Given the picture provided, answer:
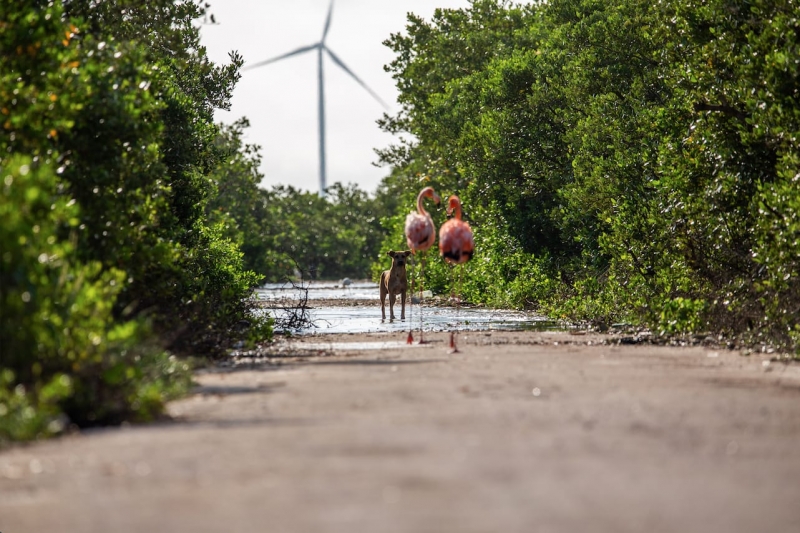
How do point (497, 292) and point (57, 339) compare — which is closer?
point (57, 339)

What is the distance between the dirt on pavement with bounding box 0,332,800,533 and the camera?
265 inches

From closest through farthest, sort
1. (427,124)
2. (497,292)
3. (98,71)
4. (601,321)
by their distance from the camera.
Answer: (98,71), (601,321), (497,292), (427,124)

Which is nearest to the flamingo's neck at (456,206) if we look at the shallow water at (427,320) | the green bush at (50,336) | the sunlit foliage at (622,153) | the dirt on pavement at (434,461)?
the shallow water at (427,320)

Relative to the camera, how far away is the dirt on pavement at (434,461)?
22.1 feet

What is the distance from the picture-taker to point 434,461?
8.26 metres

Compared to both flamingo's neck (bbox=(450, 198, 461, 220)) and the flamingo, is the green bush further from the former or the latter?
flamingo's neck (bbox=(450, 198, 461, 220))

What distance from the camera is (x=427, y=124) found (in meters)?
53.6

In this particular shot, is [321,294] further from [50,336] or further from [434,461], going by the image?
[434,461]

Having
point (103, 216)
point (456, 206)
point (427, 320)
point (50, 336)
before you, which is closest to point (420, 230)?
point (456, 206)

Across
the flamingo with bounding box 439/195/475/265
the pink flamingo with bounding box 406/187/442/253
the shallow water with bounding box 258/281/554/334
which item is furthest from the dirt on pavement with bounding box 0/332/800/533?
the shallow water with bounding box 258/281/554/334

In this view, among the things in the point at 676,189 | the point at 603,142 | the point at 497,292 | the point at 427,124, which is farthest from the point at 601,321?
the point at 427,124

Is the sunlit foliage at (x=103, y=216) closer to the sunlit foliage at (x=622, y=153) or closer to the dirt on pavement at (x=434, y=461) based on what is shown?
the dirt on pavement at (x=434, y=461)

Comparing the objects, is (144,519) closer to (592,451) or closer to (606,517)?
(606,517)

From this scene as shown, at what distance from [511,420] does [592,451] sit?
1.61m
